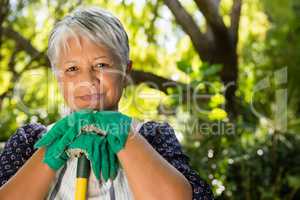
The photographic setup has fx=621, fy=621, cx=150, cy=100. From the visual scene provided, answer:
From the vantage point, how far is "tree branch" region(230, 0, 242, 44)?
2.98 metres

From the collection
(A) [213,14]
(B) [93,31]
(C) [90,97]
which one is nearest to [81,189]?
(C) [90,97]

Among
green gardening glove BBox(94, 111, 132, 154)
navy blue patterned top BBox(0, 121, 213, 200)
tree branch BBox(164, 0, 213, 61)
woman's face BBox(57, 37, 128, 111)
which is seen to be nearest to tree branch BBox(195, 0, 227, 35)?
tree branch BBox(164, 0, 213, 61)

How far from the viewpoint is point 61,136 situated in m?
1.62

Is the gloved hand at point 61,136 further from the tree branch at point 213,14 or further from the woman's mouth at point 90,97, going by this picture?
the tree branch at point 213,14

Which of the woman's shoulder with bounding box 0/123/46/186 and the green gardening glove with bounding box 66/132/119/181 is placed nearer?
the green gardening glove with bounding box 66/132/119/181

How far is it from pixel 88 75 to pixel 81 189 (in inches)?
11.8

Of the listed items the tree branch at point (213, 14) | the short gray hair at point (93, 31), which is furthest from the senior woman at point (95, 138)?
the tree branch at point (213, 14)

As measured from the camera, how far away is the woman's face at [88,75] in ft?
5.42

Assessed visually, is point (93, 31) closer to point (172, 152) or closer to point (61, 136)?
point (61, 136)

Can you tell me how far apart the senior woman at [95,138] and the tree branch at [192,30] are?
1.12 metres

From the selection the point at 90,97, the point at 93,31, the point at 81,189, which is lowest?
the point at 81,189

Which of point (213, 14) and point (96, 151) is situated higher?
point (213, 14)

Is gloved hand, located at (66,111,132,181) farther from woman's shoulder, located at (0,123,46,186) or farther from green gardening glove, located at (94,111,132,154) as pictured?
woman's shoulder, located at (0,123,46,186)

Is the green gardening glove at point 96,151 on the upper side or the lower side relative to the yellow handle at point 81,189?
upper
